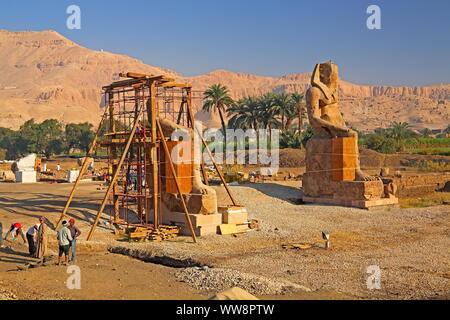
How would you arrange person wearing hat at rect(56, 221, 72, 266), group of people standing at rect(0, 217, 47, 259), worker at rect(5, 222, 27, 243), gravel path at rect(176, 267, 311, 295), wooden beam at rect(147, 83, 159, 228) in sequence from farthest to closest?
1. wooden beam at rect(147, 83, 159, 228)
2. worker at rect(5, 222, 27, 243)
3. group of people standing at rect(0, 217, 47, 259)
4. person wearing hat at rect(56, 221, 72, 266)
5. gravel path at rect(176, 267, 311, 295)

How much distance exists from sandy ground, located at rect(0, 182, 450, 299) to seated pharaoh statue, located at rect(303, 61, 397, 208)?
0.97m

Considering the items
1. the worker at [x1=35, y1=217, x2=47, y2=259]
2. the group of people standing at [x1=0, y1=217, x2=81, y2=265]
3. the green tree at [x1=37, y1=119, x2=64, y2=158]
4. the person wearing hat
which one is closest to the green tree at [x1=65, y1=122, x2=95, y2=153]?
the green tree at [x1=37, y1=119, x2=64, y2=158]

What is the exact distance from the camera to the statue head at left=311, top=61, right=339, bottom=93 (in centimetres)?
2107

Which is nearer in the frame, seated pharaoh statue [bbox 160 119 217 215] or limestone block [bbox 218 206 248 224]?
seated pharaoh statue [bbox 160 119 217 215]

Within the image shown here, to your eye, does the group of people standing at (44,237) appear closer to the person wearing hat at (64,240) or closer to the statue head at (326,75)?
the person wearing hat at (64,240)

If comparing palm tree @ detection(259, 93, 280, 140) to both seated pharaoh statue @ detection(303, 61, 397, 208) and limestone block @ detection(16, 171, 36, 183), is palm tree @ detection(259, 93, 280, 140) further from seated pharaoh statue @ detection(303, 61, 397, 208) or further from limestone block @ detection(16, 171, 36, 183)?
seated pharaoh statue @ detection(303, 61, 397, 208)

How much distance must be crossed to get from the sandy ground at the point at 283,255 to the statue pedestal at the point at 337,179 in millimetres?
839

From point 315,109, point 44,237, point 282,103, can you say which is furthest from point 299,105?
point 44,237

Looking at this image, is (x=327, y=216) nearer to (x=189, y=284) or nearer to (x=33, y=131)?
(x=189, y=284)

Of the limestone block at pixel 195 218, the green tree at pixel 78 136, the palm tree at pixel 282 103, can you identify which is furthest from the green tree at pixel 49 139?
the limestone block at pixel 195 218

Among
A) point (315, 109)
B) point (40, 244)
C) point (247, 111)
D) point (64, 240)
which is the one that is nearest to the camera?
point (64, 240)

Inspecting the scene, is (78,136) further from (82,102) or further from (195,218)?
(82,102)

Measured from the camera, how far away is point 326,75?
69.7 ft

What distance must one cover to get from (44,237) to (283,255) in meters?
5.64
